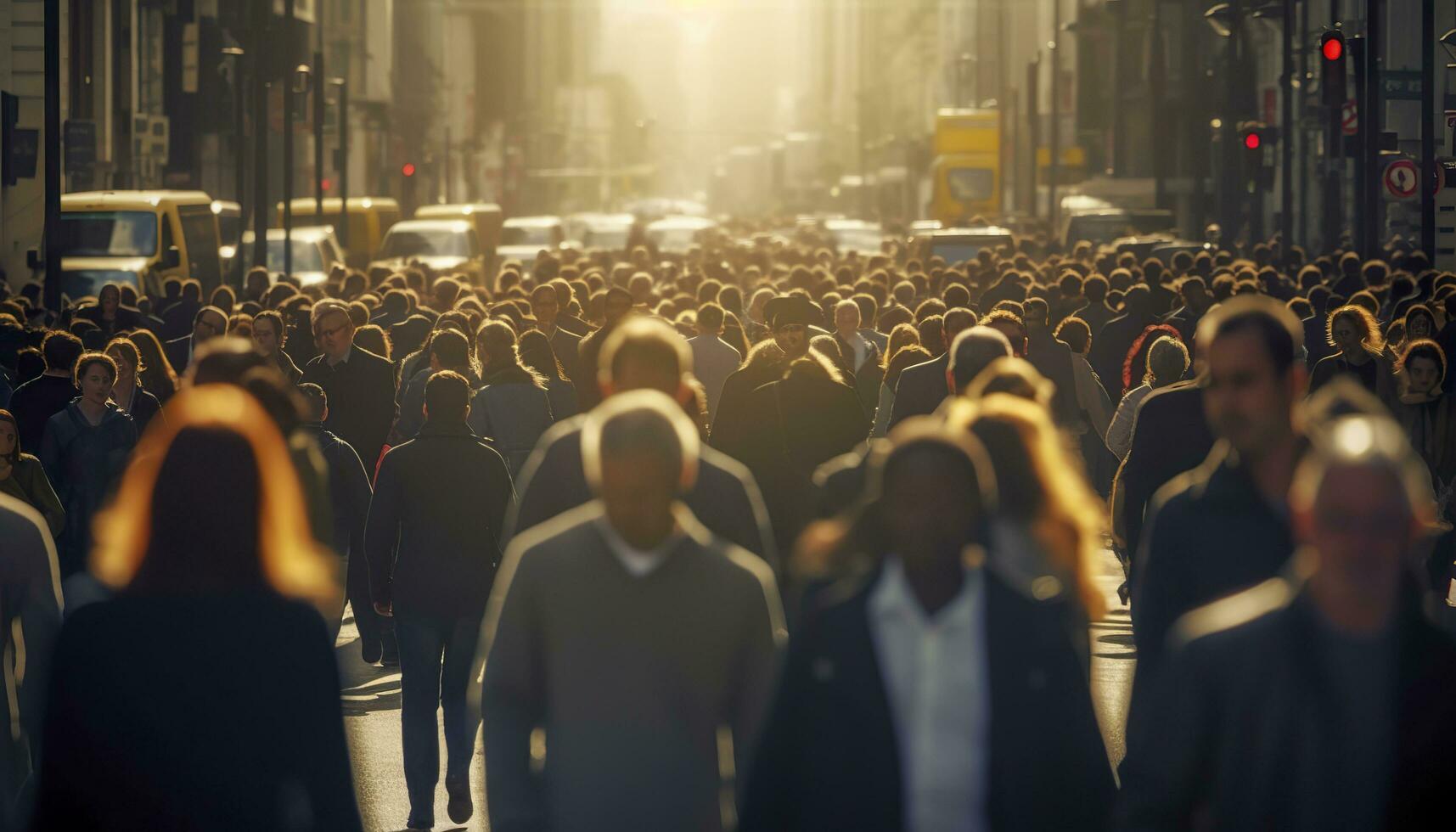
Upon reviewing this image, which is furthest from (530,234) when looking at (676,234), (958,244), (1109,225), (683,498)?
(683,498)

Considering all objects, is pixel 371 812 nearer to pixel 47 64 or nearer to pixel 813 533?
pixel 813 533

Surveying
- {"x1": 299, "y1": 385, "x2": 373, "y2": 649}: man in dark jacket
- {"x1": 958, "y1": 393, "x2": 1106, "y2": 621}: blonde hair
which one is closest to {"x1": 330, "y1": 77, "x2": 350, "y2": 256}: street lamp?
{"x1": 299, "y1": 385, "x2": 373, "y2": 649}: man in dark jacket

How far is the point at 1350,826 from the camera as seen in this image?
13.5 feet

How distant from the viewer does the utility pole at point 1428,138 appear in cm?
2867

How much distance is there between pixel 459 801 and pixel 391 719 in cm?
222

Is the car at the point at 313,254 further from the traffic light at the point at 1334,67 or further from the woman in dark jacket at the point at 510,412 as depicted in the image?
the woman in dark jacket at the point at 510,412

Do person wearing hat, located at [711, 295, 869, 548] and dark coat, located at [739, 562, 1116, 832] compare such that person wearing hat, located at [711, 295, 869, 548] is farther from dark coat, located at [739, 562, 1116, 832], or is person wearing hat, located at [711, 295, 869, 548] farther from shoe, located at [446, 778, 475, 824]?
dark coat, located at [739, 562, 1116, 832]

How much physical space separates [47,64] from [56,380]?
14469mm

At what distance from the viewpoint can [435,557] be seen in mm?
9109

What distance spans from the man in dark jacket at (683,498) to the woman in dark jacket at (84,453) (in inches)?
179

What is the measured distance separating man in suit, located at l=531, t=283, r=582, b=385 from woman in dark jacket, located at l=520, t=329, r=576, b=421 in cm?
201

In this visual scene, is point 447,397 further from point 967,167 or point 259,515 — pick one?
point 967,167

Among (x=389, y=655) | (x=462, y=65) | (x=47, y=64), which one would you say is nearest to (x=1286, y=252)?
(x=47, y=64)

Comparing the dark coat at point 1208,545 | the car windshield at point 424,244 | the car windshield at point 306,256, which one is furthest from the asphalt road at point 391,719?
the car windshield at point 424,244
